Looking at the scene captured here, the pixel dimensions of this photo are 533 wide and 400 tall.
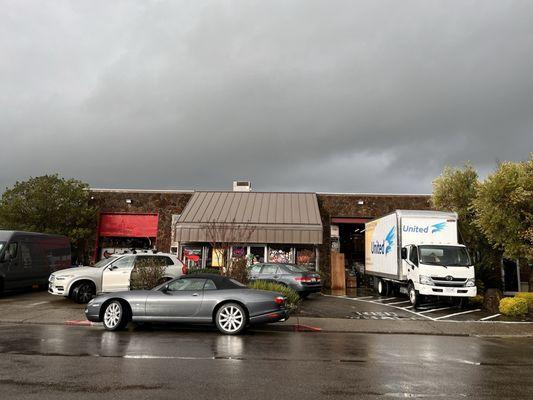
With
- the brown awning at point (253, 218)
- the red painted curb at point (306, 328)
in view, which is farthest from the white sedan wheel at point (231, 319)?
the brown awning at point (253, 218)

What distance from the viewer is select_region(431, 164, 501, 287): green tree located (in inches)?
779

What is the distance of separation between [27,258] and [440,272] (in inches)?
633

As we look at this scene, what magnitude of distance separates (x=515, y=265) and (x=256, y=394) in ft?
77.0

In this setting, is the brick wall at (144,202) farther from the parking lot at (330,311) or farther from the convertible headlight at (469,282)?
the convertible headlight at (469,282)

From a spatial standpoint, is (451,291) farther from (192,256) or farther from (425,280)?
(192,256)

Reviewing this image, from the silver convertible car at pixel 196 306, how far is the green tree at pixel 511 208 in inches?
420

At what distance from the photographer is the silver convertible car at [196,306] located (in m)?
9.96

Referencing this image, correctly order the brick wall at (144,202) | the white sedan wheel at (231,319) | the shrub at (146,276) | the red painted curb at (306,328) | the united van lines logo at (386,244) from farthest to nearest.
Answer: the brick wall at (144,202) < the united van lines logo at (386,244) < the shrub at (146,276) < the red painted curb at (306,328) < the white sedan wheel at (231,319)

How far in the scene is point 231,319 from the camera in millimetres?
9969

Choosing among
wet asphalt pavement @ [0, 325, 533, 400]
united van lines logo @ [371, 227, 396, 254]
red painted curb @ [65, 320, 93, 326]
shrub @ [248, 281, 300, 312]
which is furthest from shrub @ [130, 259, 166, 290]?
united van lines logo @ [371, 227, 396, 254]

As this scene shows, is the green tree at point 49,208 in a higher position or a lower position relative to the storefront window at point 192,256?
higher

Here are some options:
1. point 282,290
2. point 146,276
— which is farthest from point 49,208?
point 282,290

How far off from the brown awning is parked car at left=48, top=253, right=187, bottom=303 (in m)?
5.57

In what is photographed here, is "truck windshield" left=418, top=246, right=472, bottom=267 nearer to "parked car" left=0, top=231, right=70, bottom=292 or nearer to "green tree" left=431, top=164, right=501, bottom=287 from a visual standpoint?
"green tree" left=431, top=164, right=501, bottom=287
